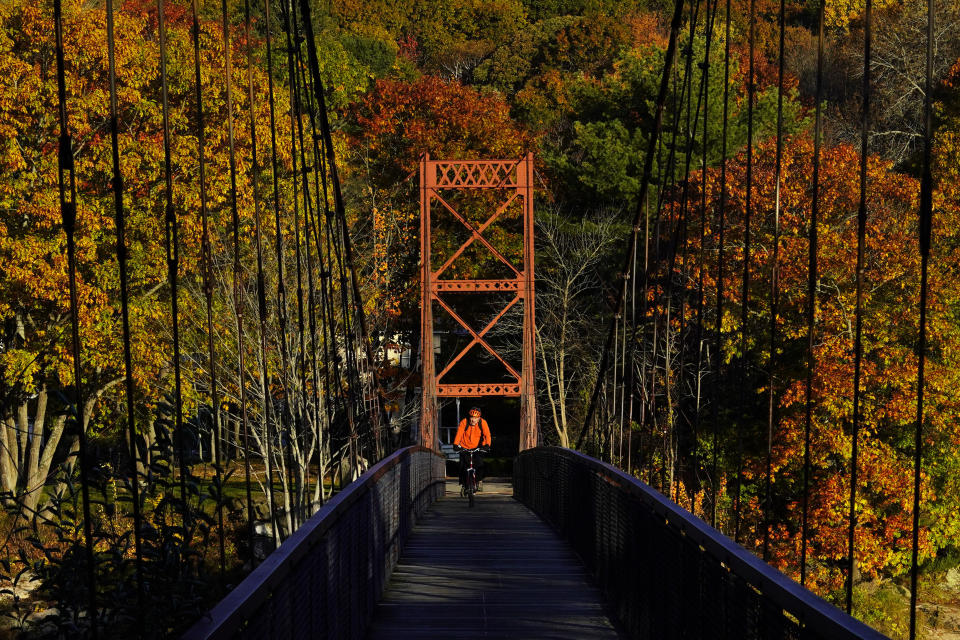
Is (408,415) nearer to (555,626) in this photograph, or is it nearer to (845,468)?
(845,468)

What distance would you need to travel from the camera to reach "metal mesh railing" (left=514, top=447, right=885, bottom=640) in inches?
104

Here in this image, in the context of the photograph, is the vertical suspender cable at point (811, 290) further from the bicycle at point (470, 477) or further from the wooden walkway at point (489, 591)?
the bicycle at point (470, 477)

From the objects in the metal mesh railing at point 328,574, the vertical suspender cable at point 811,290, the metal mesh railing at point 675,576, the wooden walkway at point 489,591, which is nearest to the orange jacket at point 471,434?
the wooden walkway at point 489,591

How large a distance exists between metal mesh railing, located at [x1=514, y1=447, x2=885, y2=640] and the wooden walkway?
0.16 metres

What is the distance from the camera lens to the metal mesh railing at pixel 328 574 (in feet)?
8.80

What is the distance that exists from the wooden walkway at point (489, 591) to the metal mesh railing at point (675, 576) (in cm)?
16

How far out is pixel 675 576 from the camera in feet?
13.4

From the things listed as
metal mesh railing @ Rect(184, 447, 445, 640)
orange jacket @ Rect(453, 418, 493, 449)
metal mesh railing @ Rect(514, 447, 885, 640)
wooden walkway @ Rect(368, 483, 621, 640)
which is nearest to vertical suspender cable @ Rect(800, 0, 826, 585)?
metal mesh railing @ Rect(514, 447, 885, 640)

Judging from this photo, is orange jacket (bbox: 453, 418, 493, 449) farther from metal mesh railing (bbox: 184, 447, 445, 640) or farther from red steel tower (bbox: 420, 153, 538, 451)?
metal mesh railing (bbox: 184, 447, 445, 640)

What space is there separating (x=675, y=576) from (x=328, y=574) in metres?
1.21

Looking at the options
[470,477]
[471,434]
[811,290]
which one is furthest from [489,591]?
[470,477]

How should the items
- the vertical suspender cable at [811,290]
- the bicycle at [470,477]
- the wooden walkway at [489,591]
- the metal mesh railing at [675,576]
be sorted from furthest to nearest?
1. the bicycle at [470,477]
2. the wooden walkway at [489,591]
3. the vertical suspender cable at [811,290]
4. the metal mesh railing at [675,576]

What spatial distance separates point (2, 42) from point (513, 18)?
42.1 meters

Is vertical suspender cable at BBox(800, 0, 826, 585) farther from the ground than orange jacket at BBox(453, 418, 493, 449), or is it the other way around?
vertical suspender cable at BBox(800, 0, 826, 585)
